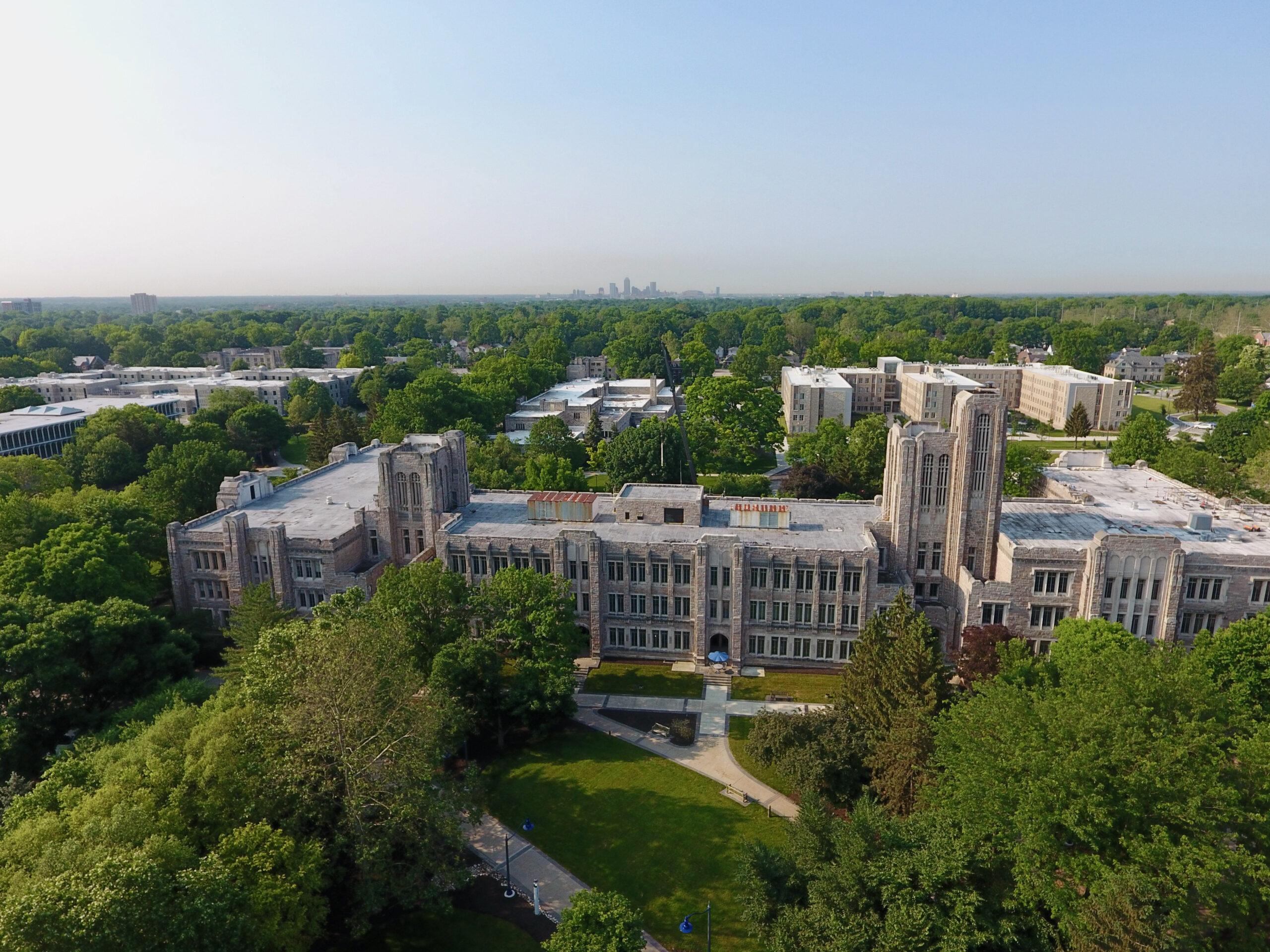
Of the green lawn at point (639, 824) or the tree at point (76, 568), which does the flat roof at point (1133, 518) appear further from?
the tree at point (76, 568)

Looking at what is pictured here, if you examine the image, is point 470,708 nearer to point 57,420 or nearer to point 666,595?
point 666,595

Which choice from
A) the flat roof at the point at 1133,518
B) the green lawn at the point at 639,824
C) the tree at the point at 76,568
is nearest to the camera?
the green lawn at the point at 639,824

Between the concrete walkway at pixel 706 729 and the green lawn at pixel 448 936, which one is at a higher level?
the concrete walkway at pixel 706 729

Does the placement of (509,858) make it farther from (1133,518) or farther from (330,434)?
(330,434)

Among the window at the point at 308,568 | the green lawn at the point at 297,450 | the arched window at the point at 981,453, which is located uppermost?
the arched window at the point at 981,453

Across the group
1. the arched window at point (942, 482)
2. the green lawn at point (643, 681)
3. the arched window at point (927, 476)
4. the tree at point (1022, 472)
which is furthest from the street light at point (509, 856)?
the tree at point (1022, 472)

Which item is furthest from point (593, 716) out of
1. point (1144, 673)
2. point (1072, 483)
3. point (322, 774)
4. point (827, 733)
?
point (1072, 483)
